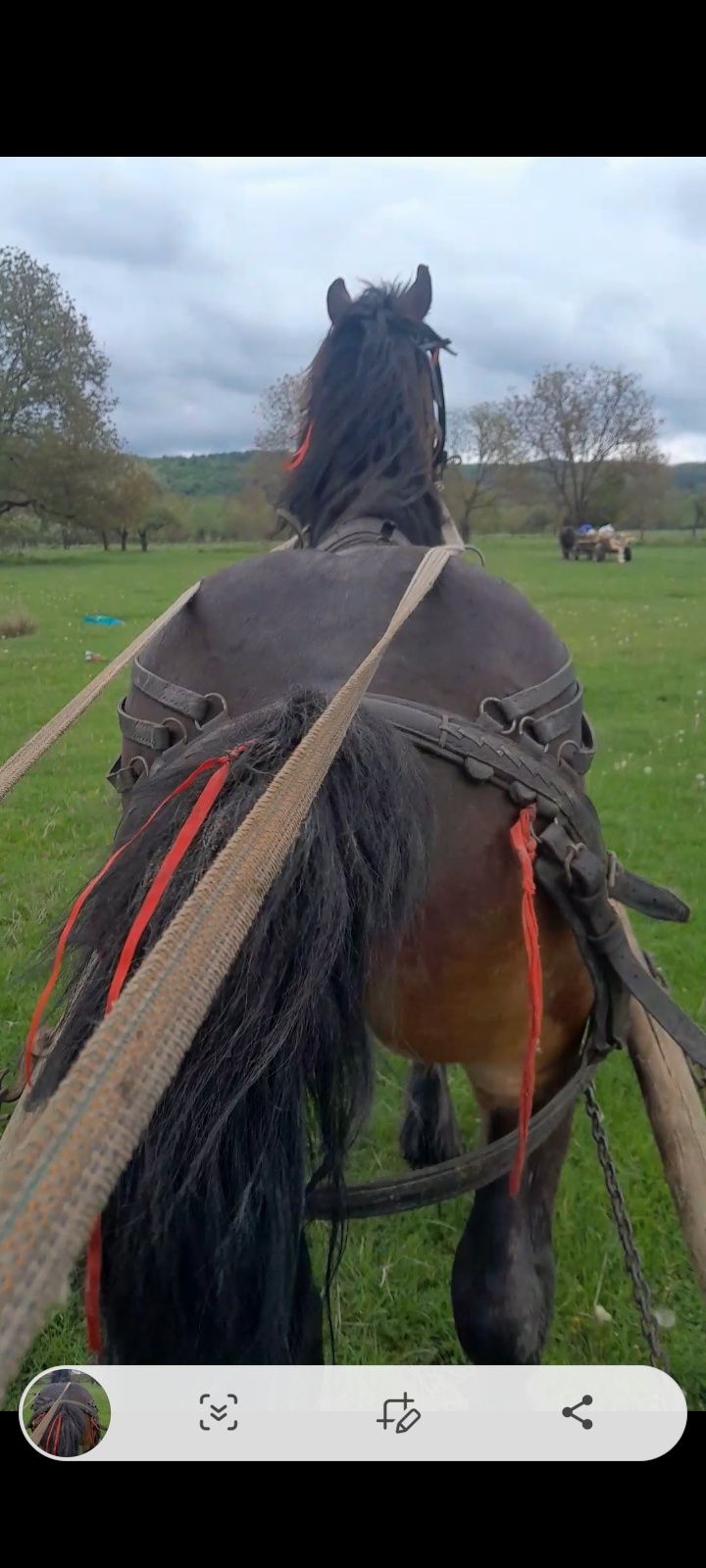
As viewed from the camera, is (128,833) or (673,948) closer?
(128,833)

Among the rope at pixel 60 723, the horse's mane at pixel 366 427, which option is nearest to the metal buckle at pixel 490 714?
the rope at pixel 60 723

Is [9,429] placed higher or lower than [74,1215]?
higher

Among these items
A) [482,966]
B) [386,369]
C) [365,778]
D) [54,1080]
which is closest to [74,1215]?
[54,1080]

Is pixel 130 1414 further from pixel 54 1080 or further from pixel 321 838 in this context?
pixel 321 838

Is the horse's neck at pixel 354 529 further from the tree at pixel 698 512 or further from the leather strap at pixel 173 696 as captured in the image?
the tree at pixel 698 512

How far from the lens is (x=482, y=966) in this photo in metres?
1.51

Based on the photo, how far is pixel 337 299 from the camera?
224 cm

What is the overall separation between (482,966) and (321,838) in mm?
500

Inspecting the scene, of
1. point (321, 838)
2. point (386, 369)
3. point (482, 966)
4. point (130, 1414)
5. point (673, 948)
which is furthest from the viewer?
point (673, 948)

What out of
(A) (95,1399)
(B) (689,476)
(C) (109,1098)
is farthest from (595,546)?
(C) (109,1098)

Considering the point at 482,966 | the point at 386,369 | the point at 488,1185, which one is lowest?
the point at 488,1185

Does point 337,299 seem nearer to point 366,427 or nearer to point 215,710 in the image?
point 366,427

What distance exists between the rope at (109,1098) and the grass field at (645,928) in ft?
1.57

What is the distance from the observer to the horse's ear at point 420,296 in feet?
7.23
